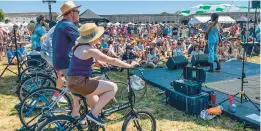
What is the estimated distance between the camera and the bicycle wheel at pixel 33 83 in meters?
5.45

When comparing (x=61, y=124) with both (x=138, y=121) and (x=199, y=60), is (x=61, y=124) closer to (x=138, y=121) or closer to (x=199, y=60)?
(x=138, y=121)

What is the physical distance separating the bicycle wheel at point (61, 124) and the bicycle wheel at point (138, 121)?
71 cm

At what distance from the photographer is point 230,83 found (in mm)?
7266

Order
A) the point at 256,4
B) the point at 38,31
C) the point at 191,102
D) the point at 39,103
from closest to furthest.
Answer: the point at 39,103 → the point at 191,102 → the point at 256,4 → the point at 38,31

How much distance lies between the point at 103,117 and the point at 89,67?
2.83ft

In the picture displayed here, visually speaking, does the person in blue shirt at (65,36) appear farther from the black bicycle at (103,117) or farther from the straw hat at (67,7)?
the black bicycle at (103,117)

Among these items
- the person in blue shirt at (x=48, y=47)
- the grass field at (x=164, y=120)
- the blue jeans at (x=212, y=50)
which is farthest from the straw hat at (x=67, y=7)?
the blue jeans at (x=212, y=50)

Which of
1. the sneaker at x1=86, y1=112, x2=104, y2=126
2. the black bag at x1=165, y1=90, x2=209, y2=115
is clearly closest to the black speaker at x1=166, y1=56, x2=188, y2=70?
the black bag at x1=165, y1=90, x2=209, y2=115

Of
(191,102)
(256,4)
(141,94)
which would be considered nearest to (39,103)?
(141,94)

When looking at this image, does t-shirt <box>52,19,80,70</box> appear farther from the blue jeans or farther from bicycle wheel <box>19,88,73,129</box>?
the blue jeans

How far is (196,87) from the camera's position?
5453 millimetres

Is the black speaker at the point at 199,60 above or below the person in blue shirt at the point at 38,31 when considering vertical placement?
below

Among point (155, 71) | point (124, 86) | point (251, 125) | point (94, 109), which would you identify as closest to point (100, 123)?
point (94, 109)

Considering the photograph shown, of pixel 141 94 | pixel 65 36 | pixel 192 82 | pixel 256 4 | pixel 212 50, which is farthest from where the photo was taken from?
pixel 212 50
